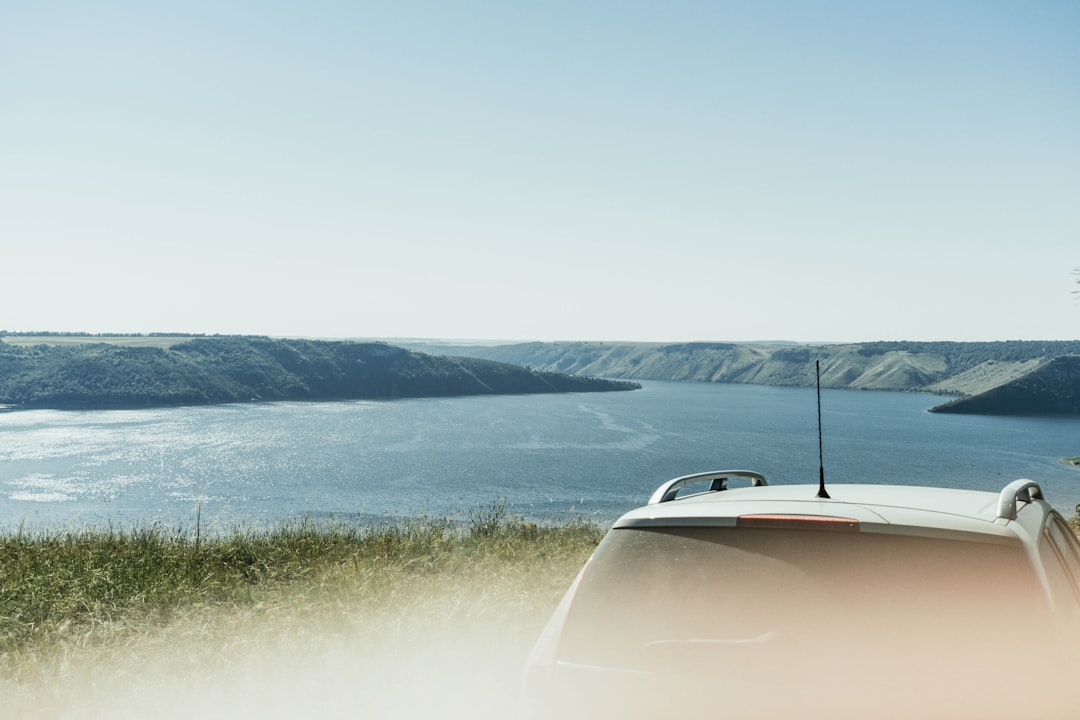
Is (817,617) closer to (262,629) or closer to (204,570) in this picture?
(262,629)

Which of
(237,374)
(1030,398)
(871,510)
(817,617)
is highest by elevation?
(871,510)

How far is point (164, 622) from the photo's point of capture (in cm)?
646

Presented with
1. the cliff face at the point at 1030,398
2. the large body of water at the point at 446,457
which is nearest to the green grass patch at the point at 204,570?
the large body of water at the point at 446,457

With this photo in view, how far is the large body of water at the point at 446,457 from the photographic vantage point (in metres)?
47.5

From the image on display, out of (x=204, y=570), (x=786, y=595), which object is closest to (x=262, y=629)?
(x=204, y=570)

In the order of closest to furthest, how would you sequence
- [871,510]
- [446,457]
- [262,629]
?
[871,510] < [262,629] < [446,457]

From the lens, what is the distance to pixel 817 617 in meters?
2.44

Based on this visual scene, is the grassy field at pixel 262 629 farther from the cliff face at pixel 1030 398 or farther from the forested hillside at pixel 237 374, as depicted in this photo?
the cliff face at pixel 1030 398

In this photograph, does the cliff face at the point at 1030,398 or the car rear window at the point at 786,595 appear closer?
the car rear window at the point at 786,595

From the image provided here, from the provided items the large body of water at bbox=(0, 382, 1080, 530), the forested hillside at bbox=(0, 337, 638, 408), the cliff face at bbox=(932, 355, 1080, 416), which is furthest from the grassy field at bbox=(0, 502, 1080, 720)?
the cliff face at bbox=(932, 355, 1080, 416)

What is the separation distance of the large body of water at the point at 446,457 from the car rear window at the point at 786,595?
2427 centimetres

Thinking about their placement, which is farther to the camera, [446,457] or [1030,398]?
[1030,398]

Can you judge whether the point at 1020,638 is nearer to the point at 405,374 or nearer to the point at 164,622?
the point at 164,622

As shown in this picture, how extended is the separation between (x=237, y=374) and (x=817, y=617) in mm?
149042
